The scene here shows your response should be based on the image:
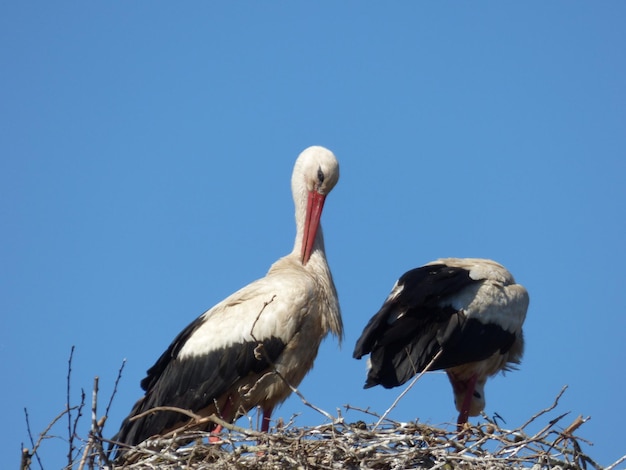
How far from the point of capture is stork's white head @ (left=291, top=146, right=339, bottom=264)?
9438 millimetres

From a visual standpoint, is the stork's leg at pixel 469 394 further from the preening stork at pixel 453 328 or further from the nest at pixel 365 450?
the nest at pixel 365 450

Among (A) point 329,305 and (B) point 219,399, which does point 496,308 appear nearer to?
(A) point 329,305

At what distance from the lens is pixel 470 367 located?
376 inches

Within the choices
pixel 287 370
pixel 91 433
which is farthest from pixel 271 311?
pixel 91 433

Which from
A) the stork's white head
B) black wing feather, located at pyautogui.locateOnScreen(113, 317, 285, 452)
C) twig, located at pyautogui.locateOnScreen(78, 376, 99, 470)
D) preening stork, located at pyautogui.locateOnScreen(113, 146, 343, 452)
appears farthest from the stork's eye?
twig, located at pyautogui.locateOnScreen(78, 376, 99, 470)

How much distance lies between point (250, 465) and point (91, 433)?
0.91m

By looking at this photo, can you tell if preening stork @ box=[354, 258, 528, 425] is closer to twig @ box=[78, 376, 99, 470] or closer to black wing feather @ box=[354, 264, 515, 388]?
black wing feather @ box=[354, 264, 515, 388]

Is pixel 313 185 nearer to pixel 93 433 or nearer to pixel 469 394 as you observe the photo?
pixel 469 394

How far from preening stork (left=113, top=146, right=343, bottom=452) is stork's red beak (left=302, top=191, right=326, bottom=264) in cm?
26

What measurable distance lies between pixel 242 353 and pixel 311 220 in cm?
125

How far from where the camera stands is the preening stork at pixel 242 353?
28.0 ft

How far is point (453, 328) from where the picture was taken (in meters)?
9.14

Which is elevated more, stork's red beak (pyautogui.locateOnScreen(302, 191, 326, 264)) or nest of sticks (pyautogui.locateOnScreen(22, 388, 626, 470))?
stork's red beak (pyautogui.locateOnScreen(302, 191, 326, 264))

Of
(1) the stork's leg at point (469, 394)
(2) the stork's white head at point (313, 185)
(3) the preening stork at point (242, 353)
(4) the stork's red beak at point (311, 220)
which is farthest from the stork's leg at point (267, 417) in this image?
(1) the stork's leg at point (469, 394)
